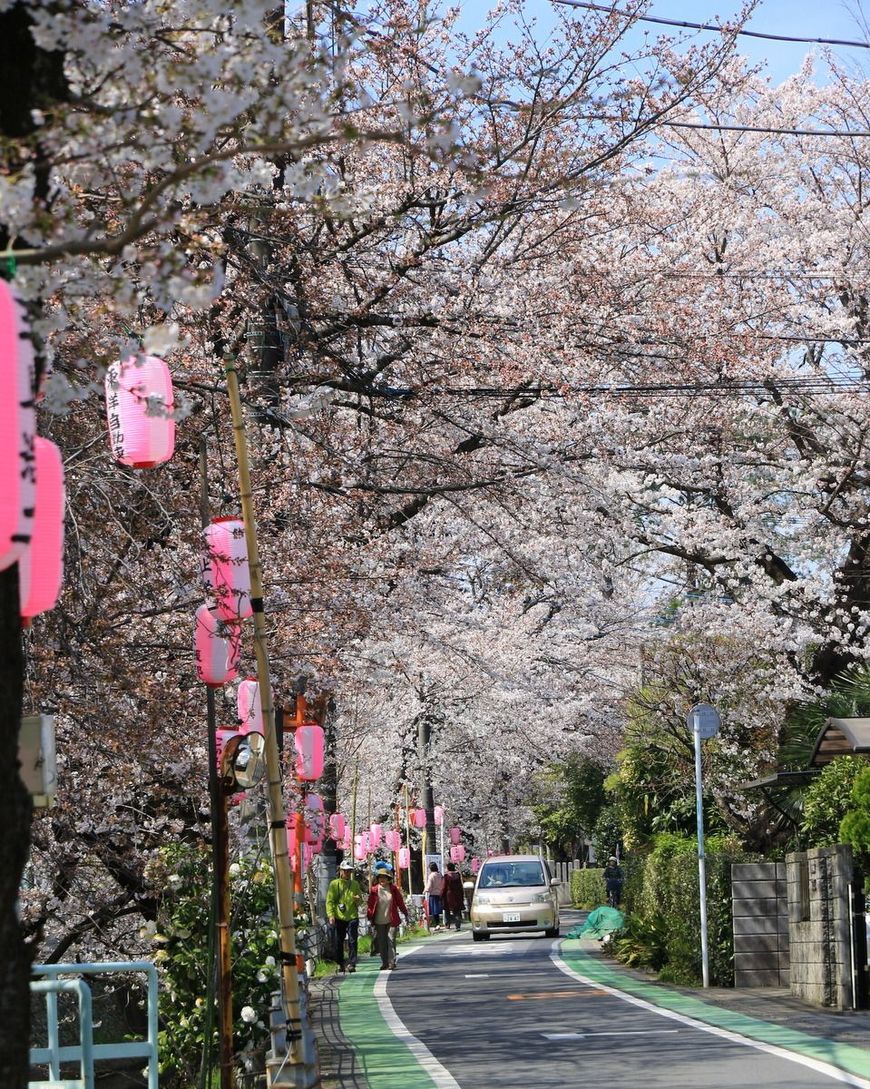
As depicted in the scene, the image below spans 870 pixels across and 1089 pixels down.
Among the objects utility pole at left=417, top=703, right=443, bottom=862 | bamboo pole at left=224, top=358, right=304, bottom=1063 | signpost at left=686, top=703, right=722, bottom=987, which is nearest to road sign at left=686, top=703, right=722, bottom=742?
signpost at left=686, top=703, right=722, bottom=987

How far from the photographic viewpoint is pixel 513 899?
106 feet

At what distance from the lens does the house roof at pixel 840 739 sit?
50.3 ft

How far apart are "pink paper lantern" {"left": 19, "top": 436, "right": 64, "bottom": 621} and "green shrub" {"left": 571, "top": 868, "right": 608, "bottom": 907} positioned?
41484 millimetres

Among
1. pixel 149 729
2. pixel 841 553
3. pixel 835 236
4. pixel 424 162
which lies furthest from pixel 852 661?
pixel 149 729

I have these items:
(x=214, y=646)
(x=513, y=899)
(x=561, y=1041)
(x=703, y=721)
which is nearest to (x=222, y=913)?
(x=214, y=646)

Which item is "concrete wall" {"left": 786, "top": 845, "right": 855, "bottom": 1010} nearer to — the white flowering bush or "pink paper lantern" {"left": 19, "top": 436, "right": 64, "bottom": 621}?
the white flowering bush

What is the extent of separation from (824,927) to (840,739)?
9.96 ft

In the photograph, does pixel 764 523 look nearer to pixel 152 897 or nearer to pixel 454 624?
pixel 454 624

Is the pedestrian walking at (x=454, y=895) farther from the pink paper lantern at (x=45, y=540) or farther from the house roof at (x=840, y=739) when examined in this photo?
the pink paper lantern at (x=45, y=540)

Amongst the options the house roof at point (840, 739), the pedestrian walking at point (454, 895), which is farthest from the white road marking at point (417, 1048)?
the pedestrian walking at point (454, 895)

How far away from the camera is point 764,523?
2600 centimetres

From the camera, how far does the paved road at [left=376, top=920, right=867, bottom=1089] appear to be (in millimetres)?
11094

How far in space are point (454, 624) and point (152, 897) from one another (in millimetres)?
15187

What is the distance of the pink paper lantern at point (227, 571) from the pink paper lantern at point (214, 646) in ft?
0.36
